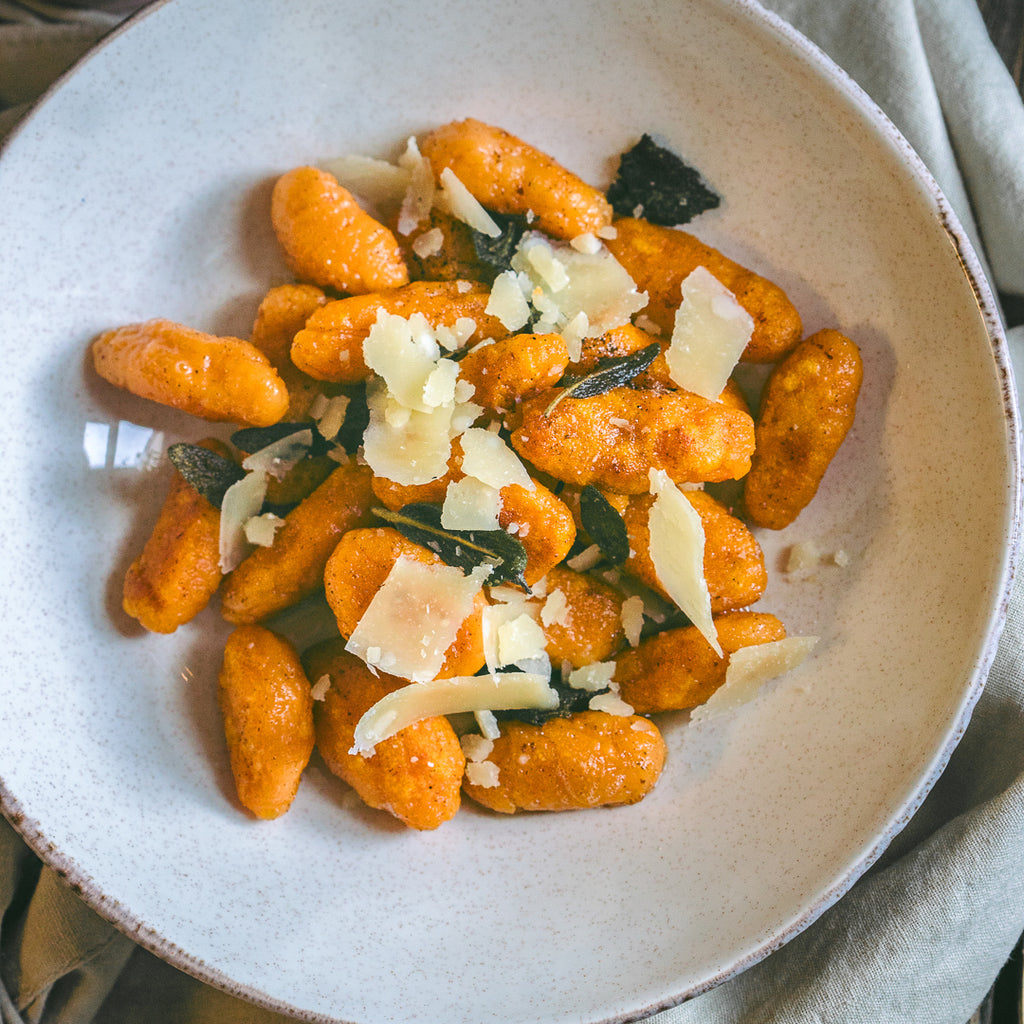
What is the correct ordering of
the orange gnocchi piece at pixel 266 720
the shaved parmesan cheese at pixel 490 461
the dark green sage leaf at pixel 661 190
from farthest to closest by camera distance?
the dark green sage leaf at pixel 661 190, the orange gnocchi piece at pixel 266 720, the shaved parmesan cheese at pixel 490 461

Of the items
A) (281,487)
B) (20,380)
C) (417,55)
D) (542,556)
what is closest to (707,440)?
(542,556)

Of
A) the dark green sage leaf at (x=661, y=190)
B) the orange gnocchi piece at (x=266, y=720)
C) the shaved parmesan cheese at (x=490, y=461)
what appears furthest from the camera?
the dark green sage leaf at (x=661, y=190)

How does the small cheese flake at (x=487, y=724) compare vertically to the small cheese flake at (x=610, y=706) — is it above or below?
below

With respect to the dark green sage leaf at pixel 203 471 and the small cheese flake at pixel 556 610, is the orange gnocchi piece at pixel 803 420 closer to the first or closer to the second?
the small cheese flake at pixel 556 610

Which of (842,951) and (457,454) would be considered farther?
(842,951)

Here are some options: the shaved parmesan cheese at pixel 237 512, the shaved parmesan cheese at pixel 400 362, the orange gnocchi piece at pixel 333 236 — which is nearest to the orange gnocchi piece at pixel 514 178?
the orange gnocchi piece at pixel 333 236

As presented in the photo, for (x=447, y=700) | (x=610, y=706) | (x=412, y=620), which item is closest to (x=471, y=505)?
(x=412, y=620)

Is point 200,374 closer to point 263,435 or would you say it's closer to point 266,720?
point 263,435

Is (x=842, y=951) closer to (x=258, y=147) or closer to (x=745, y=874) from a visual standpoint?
(x=745, y=874)
